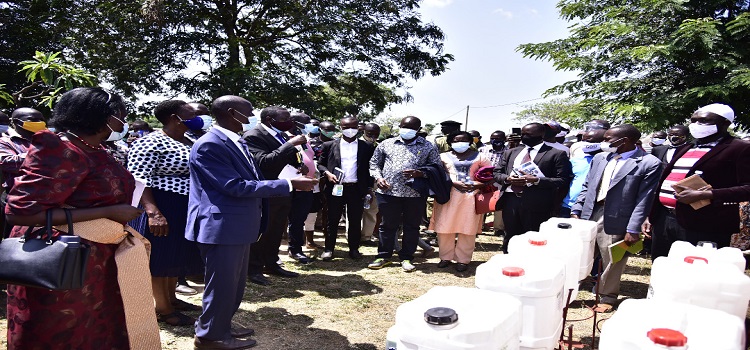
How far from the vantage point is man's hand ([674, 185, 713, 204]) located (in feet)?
11.5

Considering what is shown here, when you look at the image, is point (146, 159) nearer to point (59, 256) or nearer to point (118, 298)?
point (118, 298)

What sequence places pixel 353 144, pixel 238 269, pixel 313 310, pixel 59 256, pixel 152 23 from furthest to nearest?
1. pixel 152 23
2. pixel 353 144
3. pixel 313 310
4. pixel 238 269
5. pixel 59 256

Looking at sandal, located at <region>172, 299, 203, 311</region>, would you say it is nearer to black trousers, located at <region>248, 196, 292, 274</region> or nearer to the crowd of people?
the crowd of people

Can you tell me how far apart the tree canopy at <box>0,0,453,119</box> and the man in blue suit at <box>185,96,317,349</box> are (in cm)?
Result: 1031

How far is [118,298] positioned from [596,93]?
44.9 feet

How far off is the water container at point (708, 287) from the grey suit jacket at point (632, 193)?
6.31ft

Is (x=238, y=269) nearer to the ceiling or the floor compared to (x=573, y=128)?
nearer to the floor

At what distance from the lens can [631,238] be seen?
4438 mm

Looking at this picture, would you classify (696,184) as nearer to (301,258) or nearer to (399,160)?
(399,160)

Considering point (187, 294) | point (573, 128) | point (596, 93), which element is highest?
point (596, 93)

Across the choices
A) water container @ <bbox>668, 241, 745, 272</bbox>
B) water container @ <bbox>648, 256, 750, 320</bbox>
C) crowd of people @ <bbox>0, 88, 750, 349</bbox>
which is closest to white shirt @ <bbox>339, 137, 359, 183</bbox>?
crowd of people @ <bbox>0, 88, 750, 349</bbox>

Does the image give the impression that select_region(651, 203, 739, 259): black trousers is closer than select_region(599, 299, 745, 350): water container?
No

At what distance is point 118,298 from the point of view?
8.18 feet

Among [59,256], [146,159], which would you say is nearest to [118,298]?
[59,256]
